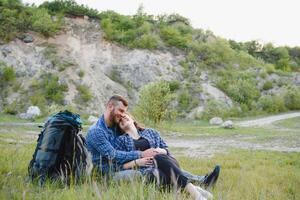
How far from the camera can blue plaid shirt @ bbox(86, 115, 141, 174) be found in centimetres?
514

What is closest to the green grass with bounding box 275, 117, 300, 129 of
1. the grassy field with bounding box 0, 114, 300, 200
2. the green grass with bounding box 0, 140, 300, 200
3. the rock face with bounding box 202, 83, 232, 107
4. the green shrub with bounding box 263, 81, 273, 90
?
the rock face with bounding box 202, 83, 232, 107

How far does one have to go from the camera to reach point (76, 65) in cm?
3650

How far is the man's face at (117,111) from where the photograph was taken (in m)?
5.27

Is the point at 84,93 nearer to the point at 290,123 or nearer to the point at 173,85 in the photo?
the point at 173,85

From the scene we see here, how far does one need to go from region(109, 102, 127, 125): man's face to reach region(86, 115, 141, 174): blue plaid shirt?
0.16m

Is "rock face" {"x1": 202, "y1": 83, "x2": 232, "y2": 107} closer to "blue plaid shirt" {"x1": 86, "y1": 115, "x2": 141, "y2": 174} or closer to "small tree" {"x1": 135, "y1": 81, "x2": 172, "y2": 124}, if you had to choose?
"small tree" {"x1": 135, "y1": 81, "x2": 172, "y2": 124}

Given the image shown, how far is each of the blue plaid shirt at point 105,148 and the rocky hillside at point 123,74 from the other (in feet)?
80.4

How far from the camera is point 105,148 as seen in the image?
5.13 m

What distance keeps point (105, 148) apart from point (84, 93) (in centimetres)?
2956

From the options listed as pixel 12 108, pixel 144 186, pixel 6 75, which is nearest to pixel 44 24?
pixel 6 75

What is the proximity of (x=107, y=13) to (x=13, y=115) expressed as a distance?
2113cm

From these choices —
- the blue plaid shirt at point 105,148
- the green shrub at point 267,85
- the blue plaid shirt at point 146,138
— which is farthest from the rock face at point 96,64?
the blue plaid shirt at point 105,148

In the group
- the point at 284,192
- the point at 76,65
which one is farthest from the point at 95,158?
the point at 76,65

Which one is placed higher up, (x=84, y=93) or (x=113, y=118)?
(x=84, y=93)
